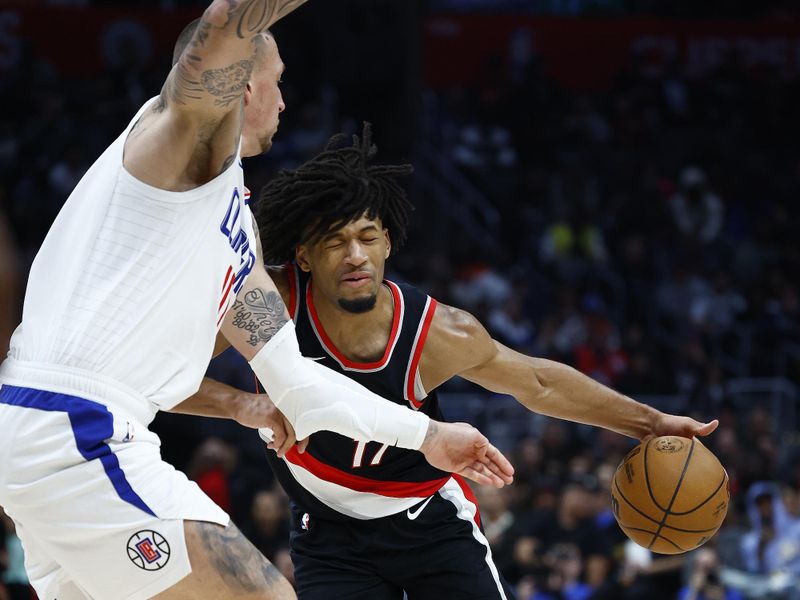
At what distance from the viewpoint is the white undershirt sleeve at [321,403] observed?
3.84 meters

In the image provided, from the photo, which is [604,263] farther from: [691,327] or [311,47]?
[311,47]

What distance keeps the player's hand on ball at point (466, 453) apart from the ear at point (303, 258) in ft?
3.02

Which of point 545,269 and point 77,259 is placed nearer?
point 77,259

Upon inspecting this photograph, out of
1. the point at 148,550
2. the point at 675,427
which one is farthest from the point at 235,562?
the point at 675,427

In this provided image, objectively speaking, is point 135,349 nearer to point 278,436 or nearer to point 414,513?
point 278,436

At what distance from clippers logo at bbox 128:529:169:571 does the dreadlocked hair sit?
1.57m

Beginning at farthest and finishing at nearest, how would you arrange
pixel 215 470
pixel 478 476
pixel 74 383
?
1. pixel 215 470
2. pixel 478 476
3. pixel 74 383

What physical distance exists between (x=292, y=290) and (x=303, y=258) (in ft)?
0.42

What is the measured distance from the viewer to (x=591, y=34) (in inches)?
656

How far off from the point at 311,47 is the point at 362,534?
1150 cm

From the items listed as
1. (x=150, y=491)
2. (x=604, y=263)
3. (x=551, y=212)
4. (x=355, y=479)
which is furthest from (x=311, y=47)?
(x=150, y=491)

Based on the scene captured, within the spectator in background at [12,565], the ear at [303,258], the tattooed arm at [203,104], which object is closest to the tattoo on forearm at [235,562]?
the tattooed arm at [203,104]

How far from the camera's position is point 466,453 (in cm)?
396

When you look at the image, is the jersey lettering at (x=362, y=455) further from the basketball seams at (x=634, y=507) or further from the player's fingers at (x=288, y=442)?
the basketball seams at (x=634, y=507)
